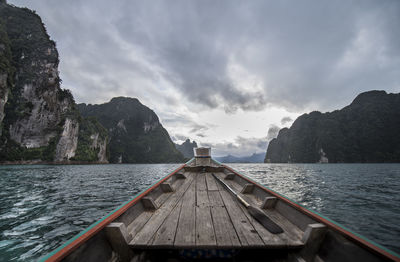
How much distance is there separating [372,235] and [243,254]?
5.97m

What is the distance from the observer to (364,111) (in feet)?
378

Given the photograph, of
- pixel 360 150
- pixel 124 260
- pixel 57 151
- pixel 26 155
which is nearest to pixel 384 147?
pixel 360 150

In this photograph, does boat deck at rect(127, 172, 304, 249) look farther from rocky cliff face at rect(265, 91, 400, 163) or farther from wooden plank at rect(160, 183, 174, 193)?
rocky cliff face at rect(265, 91, 400, 163)

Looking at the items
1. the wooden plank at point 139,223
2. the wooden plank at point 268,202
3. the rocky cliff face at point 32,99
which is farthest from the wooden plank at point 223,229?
the rocky cliff face at point 32,99

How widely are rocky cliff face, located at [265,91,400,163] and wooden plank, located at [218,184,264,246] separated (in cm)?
14108

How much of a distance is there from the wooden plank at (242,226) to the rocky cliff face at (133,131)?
141506 millimetres

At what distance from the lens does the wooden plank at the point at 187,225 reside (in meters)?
2.20

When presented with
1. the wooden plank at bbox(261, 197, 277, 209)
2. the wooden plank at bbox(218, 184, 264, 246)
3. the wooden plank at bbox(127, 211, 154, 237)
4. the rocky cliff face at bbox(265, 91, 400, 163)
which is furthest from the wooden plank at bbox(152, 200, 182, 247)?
the rocky cliff face at bbox(265, 91, 400, 163)

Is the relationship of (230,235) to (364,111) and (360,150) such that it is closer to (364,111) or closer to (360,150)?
(360,150)

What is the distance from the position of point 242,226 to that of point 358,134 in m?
153

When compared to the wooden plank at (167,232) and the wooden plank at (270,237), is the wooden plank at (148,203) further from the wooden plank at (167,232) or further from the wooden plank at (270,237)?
the wooden plank at (270,237)

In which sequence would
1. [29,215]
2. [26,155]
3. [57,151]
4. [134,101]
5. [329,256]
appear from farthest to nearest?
[134,101] < [57,151] < [26,155] < [29,215] < [329,256]

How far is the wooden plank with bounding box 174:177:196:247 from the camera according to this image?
2195mm

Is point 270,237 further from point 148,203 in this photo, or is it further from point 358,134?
point 358,134
